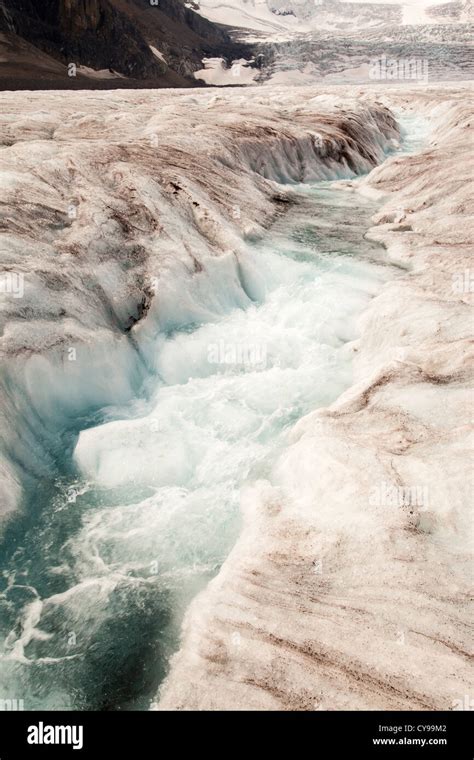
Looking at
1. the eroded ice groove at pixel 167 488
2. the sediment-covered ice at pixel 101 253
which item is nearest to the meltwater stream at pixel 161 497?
the eroded ice groove at pixel 167 488

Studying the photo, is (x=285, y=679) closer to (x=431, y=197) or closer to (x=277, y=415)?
(x=277, y=415)

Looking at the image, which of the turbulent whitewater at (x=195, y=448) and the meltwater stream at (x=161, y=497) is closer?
the turbulent whitewater at (x=195, y=448)

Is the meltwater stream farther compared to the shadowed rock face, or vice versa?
the shadowed rock face

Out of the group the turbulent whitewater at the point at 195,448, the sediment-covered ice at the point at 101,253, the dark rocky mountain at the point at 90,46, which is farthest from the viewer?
the dark rocky mountain at the point at 90,46

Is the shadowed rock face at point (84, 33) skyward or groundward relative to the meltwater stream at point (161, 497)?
skyward
